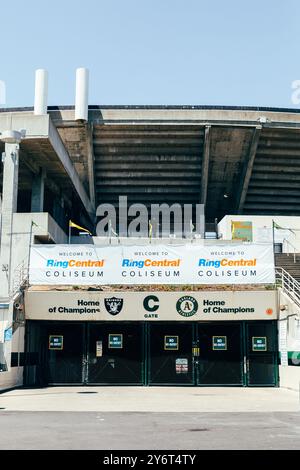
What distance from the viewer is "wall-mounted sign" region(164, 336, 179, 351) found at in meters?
25.1

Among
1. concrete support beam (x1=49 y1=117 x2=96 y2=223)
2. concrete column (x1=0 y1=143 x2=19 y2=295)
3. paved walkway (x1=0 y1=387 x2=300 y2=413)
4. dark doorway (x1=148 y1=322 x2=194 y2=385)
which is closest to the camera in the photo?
paved walkway (x1=0 y1=387 x2=300 y2=413)

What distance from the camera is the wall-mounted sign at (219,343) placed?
25125mm

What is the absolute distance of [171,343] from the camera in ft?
82.6

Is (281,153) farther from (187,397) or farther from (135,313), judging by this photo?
(187,397)

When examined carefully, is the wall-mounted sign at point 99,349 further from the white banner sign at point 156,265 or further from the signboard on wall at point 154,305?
the white banner sign at point 156,265

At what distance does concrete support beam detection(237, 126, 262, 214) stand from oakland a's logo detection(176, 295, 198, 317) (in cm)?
2203

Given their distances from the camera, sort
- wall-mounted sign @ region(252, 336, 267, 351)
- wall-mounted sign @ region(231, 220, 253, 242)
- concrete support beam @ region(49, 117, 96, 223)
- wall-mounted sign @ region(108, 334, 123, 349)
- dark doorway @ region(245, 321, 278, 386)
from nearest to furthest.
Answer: dark doorway @ region(245, 321, 278, 386) < wall-mounted sign @ region(252, 336, 267, 351) < wall-mounted sign @ region(108, 334, 123, 349) < concrete support beam @ region(49, 117, 96, 223) < wall-mounted sign @ region(231, 220, 253, 242)

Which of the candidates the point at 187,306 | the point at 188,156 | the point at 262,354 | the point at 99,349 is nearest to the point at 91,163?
the point at 188,156

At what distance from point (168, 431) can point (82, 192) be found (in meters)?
34.7

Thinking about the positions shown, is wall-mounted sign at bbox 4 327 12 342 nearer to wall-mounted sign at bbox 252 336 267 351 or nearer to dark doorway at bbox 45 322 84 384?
dark doorway at bbox 45 322 84 384

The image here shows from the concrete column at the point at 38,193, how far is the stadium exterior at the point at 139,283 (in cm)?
9

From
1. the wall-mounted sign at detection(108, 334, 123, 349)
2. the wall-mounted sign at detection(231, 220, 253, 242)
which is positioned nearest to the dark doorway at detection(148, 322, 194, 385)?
the wall-mounted sign at detection(108, 334, 123, 349)

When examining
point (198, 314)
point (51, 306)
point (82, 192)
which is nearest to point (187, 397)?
point (198, 314)

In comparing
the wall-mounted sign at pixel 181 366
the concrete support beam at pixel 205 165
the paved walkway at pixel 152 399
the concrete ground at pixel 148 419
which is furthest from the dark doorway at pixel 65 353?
the concrete support beam at pixel 205 165
